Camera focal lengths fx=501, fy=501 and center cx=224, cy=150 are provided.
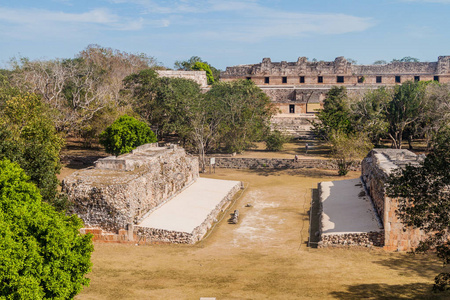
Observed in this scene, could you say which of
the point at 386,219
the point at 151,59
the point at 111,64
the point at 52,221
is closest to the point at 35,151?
the point at 52,221

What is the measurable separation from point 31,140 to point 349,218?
43.2 feet

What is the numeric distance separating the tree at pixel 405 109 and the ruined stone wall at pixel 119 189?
58.4ft

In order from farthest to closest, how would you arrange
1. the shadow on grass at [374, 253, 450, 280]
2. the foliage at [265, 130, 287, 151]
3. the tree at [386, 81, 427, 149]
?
the foliage at [265, 130, 287, 151] → the tree at [386, 81, 427, 149] → the shadow on grass at [374, 253, 450, 280]

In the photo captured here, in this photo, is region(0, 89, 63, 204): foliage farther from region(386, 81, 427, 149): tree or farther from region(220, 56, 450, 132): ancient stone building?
region(220, 56, 450, 132): ancient stone building

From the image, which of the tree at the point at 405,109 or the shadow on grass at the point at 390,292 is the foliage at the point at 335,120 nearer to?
the tree at the point at 405,109

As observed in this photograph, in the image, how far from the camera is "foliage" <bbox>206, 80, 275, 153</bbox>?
113 feet

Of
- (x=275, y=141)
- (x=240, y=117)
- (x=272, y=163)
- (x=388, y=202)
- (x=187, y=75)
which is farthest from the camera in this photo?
(x=187, y=75)

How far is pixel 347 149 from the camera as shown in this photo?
29.0m

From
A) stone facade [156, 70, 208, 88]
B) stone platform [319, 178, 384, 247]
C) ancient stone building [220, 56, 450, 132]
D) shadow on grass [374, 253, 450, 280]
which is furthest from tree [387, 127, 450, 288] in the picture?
stone facade [156, 70, 208, 88]

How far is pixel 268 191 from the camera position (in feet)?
87.3

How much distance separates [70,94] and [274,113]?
54.4 feet

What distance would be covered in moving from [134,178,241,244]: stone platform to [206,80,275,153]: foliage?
8432 mm

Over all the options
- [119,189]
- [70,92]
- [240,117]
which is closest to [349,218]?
[119,189]

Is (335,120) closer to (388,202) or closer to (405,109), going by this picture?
(405,109)
